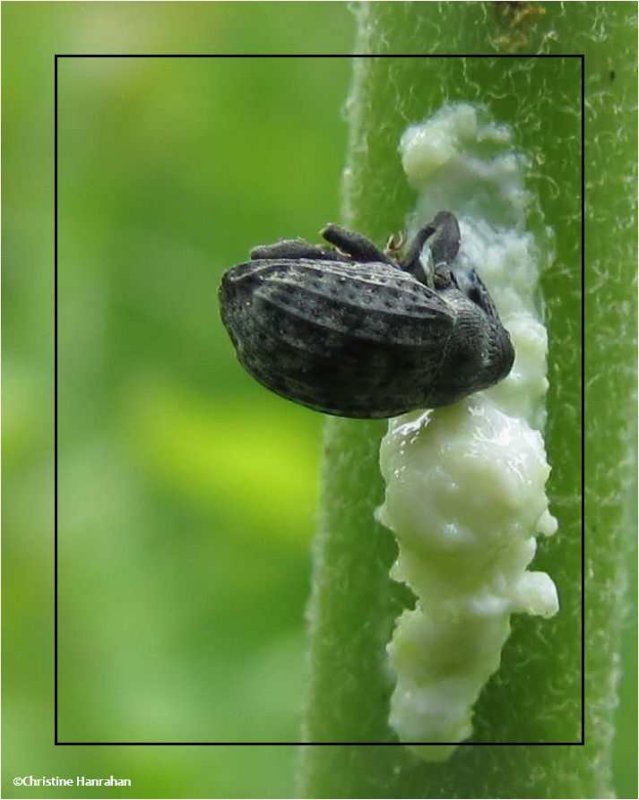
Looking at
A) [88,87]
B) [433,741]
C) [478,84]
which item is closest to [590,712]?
[433,741]

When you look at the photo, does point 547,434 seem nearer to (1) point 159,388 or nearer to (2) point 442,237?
(2) point 442,237

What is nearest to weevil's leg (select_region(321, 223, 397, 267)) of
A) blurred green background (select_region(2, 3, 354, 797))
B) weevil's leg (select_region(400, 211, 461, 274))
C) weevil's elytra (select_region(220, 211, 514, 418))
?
weevil's elytra (select_region(220, 211, 514, 418))

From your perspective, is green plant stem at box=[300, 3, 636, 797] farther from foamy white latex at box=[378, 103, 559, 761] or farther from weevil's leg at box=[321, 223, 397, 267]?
weevil's leg at box=[321, 223, 397, 267]

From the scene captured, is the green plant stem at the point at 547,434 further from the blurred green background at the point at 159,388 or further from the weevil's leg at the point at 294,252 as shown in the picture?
the blurred green background at the point at 159,388

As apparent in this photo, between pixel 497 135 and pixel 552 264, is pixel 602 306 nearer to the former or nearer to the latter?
pixel 552 264

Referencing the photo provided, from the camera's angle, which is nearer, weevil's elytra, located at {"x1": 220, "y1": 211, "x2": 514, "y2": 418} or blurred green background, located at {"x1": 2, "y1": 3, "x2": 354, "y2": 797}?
weevil's elytra, located at {"x1": 220, "y1": 211, "x2": 514, "y2": 418}

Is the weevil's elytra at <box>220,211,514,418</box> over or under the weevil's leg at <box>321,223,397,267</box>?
under
